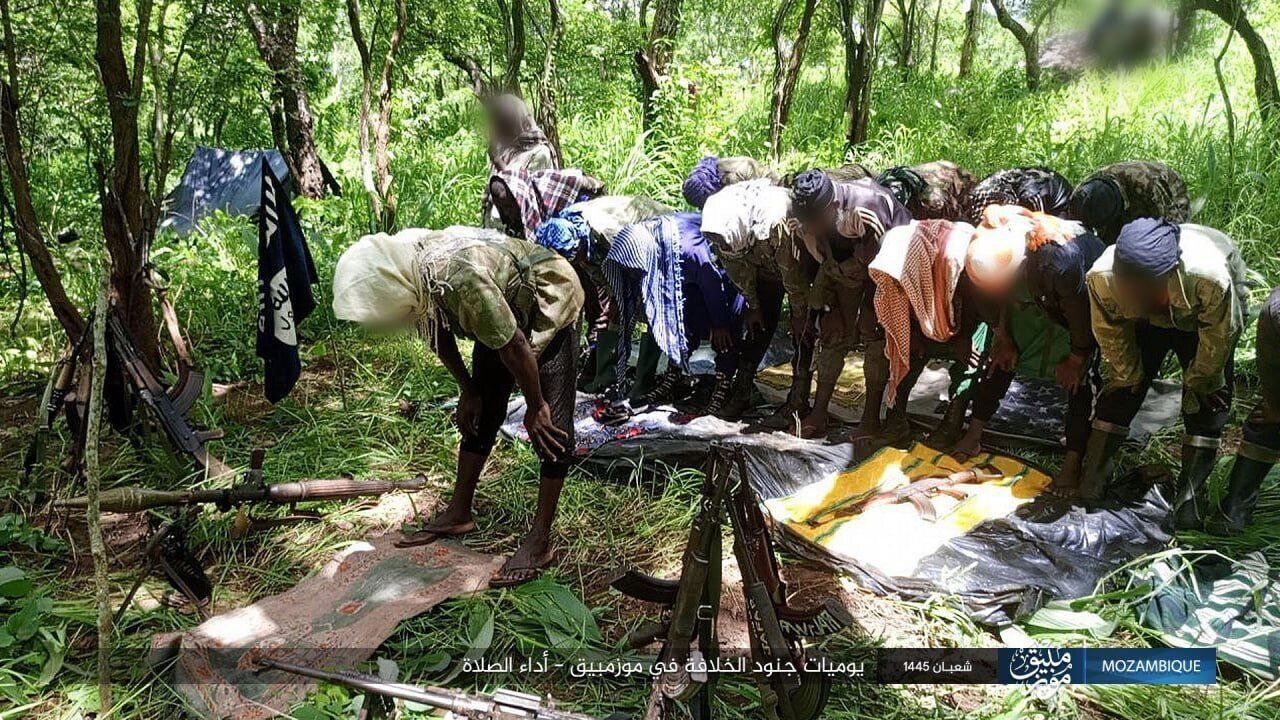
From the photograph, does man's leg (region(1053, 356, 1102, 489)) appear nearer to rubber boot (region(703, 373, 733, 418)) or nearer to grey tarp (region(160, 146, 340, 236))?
rubber boot (region(703, 373, 733, 418))

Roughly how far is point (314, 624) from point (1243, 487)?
315 cm

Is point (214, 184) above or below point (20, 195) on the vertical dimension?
above

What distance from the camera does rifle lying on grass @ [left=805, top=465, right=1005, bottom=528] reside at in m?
2.89

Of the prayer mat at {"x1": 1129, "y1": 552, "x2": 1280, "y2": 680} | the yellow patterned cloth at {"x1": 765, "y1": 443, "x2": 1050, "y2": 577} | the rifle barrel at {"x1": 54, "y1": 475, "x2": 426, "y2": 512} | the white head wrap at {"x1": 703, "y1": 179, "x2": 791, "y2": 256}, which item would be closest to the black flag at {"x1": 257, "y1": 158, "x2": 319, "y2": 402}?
the rifle barrel at {"x1": 54, "y1": 475, "x2": 426, "y2": 512}

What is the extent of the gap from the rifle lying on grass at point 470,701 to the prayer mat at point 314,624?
25.8 inches

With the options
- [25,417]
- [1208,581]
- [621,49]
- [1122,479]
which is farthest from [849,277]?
[621,49]

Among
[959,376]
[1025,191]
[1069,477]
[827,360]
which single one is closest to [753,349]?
[827,360]

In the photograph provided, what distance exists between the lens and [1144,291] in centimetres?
241

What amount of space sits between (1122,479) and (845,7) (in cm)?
444

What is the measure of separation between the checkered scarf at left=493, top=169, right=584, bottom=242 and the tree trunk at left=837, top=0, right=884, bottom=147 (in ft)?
9.55

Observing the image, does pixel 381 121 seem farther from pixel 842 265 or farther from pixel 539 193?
pixel 842 265

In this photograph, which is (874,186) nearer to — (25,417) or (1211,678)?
(1211,678)

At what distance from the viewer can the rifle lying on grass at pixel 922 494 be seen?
9.47 ft

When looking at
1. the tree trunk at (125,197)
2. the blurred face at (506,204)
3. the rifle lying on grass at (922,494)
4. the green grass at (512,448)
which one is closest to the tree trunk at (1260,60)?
the green grass at (512,448)
